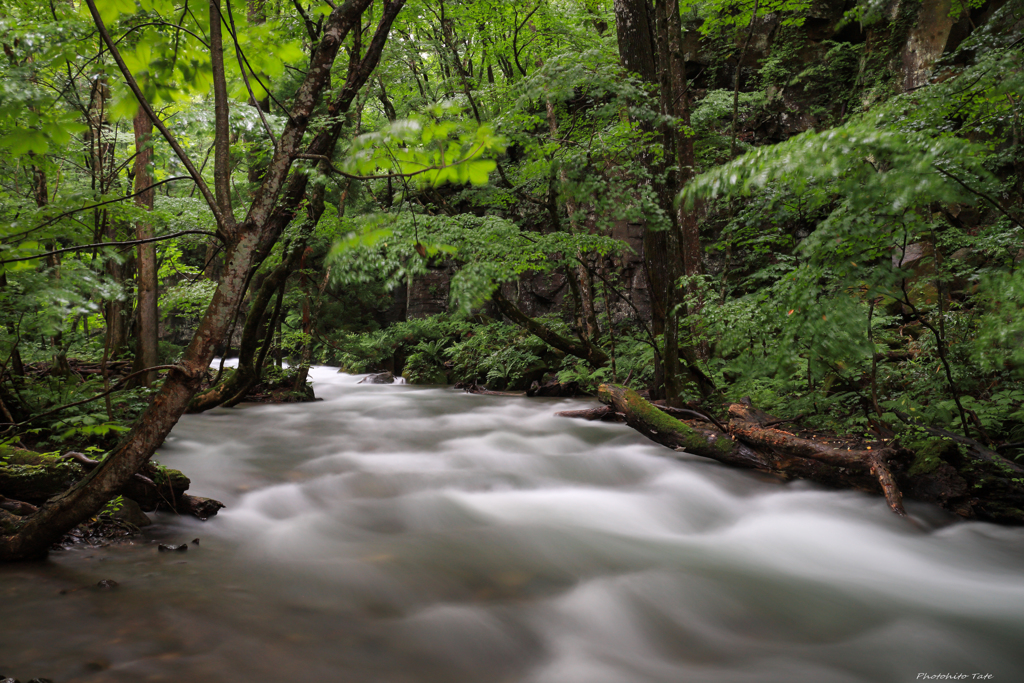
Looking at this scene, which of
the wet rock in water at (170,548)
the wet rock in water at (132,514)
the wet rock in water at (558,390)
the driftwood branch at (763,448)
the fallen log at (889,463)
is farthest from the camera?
the wet rock in water at (558,390)

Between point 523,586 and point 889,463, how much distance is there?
3533 mm

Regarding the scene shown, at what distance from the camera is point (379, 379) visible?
15883 mm

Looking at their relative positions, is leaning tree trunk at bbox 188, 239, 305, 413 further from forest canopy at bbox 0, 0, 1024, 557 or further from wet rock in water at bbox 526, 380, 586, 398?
wet rock in water at bbox 526, 380, 586, 398

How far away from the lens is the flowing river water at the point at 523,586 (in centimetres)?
255

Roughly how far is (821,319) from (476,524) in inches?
126

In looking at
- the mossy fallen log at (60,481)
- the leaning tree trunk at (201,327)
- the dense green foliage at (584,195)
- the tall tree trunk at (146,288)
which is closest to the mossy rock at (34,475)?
the mossy fallen log at (60,481)

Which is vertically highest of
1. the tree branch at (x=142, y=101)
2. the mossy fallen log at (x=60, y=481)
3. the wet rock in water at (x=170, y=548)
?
the tree branch at (x=142, y=101)

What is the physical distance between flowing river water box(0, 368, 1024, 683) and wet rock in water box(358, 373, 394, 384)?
9.67 metres

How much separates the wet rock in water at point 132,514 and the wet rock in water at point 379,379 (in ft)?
39.1

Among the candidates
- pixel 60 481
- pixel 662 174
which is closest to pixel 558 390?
pixel 662 174

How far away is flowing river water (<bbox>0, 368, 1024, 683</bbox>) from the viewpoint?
2553mm

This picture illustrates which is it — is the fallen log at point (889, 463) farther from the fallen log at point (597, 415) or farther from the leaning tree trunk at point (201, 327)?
the leaning tree trunk at point (201, 327)

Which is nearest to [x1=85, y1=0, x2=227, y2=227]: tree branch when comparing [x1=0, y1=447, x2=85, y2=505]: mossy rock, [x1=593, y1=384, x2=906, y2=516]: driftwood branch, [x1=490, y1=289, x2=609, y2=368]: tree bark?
[x1=0, y1=447, x2=85, y2=505]: mossy rock

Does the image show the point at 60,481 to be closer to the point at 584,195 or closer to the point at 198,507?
the point at 198,507
